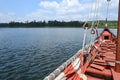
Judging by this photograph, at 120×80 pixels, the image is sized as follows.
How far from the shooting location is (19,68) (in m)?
19.4

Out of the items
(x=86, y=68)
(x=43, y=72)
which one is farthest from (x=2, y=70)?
(x=86, y=68)

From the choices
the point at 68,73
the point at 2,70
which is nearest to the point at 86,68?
the point at 68,73

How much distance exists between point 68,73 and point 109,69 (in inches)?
86.0

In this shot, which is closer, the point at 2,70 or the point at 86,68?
the point at 86,68

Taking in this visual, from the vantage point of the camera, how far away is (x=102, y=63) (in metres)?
7.45

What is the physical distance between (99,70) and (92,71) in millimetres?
275

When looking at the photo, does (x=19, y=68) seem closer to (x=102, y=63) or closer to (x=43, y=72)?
(x=43, y=72)

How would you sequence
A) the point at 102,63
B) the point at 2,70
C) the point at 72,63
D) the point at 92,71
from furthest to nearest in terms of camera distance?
the point at 2,70 < the point at 102,63 < the point at 92,71 < the point at 72,63

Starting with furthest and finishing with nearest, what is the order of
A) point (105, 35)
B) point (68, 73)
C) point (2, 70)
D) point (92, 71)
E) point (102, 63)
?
point (105, 35), point (2, 70), point (102, 63), point (92, 71), point (68, 73)

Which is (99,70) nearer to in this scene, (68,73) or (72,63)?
(72,63)

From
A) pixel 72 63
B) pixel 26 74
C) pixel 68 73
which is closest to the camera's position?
pixel 68 73

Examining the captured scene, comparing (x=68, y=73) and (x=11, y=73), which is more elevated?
(x=68, y=73)

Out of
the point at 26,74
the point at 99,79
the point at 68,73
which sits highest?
the point at 68,73

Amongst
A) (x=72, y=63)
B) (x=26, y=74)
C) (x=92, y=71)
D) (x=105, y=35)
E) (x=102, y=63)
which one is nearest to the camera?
(x=72, y=63)
